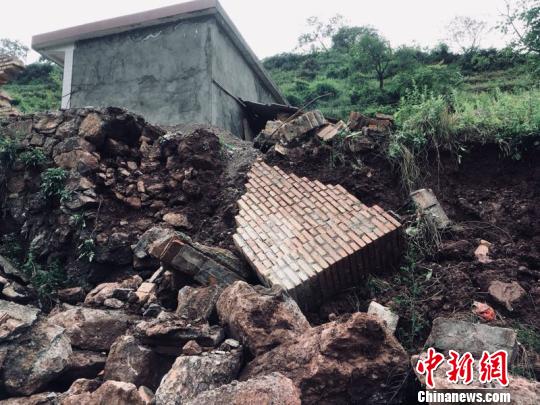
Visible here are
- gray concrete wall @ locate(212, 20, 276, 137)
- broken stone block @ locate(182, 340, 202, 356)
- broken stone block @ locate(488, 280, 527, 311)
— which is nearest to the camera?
broken stone block @ locate(182, 340, 202, 356)

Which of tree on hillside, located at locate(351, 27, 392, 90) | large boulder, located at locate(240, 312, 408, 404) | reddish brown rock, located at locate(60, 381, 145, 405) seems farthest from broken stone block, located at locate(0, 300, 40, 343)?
tree on hillside, located at locate(351, 27, 392, 90)

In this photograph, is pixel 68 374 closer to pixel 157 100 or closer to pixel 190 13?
pixel 157 100

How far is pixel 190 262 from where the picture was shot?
417 centimetres

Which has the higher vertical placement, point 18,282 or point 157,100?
point 157,100

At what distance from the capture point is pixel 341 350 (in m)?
2.77

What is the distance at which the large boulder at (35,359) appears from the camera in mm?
3053

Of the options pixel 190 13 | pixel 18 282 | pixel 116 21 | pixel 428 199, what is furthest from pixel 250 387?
pixel 116 21

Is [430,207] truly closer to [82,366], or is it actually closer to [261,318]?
[261,318]

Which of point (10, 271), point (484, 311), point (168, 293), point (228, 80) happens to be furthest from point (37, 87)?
point (484, 311)

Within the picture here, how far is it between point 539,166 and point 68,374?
17.4ft

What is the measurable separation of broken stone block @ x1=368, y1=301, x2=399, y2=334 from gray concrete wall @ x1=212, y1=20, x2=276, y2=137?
490 centimetres

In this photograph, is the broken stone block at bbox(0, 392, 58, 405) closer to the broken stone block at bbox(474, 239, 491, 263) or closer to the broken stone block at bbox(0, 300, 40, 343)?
the broken stone block at bbox(0, 300, 40, 343)

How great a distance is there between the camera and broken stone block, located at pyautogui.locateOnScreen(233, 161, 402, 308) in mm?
4004

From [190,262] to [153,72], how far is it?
509cm
